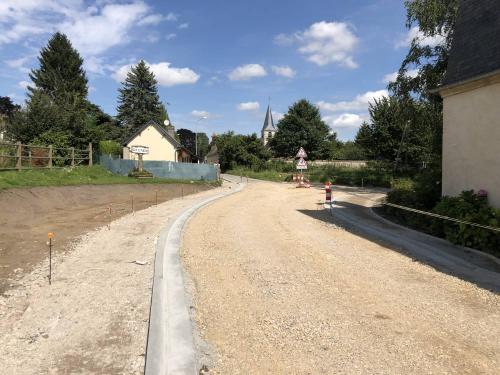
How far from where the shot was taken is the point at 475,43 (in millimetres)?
11836

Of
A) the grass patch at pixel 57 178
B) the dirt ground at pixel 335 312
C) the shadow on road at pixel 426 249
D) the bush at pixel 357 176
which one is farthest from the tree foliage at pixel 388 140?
the dirt ground at pixel 335 312

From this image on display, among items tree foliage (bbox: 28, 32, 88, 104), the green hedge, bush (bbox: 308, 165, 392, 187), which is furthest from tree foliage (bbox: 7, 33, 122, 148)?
the green hedge

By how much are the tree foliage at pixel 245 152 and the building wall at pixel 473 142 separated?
1798 inches

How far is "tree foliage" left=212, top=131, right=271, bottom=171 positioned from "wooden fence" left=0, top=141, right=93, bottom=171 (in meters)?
28.2

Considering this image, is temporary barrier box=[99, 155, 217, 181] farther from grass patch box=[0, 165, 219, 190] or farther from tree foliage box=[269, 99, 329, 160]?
tree foliage box=[269, 99, 329, 160]

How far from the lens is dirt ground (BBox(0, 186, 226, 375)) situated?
14.4 ft

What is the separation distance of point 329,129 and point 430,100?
160 feet

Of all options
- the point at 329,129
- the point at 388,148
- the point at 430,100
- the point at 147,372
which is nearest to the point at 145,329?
the point at 147,372

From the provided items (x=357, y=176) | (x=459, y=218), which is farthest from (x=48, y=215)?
(x=357, y=176)

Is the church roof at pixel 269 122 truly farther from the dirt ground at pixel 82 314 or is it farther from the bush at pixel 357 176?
the dirt ground at pixel 82 314

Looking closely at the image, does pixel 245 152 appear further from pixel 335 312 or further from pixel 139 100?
pixel 335 312

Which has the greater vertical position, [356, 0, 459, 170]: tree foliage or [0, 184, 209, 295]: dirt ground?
[356, 0, 459, 170]: tree foliage

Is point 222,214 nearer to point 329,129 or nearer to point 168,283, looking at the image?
point 168,283

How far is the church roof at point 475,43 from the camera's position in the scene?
35.5ft
